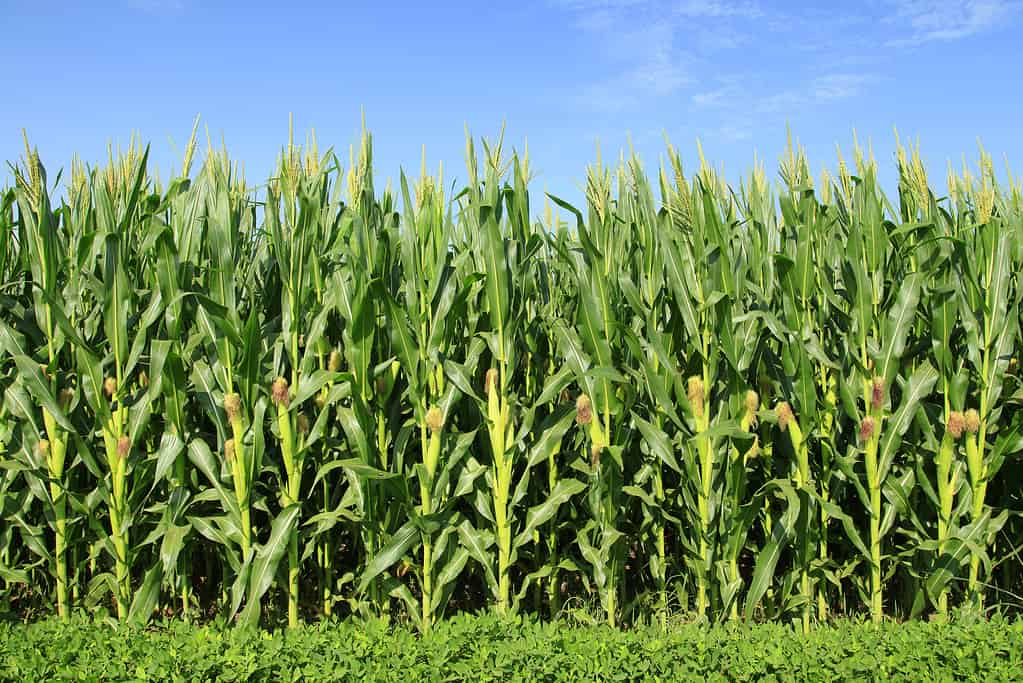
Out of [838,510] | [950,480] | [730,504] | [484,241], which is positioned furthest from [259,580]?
[950,480]

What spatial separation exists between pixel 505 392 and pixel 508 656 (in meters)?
1.38

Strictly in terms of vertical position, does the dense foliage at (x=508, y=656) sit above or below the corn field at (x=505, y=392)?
below

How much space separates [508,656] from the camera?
12.3 feet

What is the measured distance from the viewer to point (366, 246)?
457 cm

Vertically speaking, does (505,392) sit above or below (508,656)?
above

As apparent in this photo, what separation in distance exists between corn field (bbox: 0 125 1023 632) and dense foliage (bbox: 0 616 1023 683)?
0.53 meters

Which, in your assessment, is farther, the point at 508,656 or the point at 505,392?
the point at 505,392

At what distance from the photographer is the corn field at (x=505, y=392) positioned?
452 centimetres

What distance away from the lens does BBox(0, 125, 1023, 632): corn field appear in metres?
4.52

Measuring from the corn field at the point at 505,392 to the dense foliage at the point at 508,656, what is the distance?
534 mm

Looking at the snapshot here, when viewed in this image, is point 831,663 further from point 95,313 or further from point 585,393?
point 95,313

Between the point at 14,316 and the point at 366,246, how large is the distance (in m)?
2.27

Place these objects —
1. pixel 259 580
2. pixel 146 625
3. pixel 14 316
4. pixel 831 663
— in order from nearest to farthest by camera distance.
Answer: pixel 831 663
pixel 259 580
pixel 146 625
pixel 14 316

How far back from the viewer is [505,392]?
4570mm
